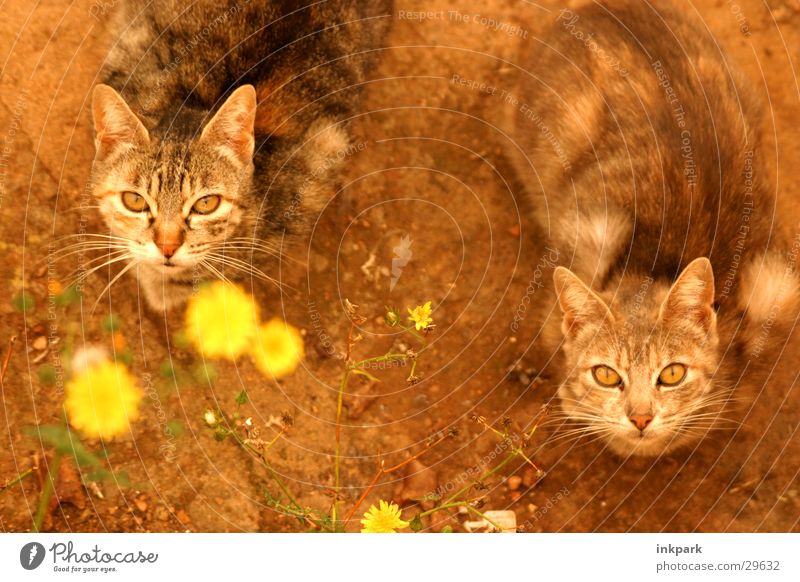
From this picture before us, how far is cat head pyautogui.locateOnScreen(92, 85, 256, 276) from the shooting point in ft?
7.16

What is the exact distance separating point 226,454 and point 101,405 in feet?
1.49

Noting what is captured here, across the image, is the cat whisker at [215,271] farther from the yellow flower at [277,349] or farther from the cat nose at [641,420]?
the cat nose at [641,420]

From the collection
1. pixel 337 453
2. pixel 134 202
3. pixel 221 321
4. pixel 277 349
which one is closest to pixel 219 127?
Result: pixel 134 202

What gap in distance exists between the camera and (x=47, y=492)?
218 centimetres

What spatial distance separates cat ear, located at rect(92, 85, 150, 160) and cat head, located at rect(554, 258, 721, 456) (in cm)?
147

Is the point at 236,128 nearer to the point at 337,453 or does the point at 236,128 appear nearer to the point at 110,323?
the point at 110,323

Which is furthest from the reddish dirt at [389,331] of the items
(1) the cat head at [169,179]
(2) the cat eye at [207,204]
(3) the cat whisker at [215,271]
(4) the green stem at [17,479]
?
(2) the cat eye at [207,204]

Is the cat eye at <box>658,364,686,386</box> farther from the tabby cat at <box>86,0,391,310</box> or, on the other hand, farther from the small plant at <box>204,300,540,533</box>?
the tabby cat at <box>86,0,391,310</box>

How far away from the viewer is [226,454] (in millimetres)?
2277

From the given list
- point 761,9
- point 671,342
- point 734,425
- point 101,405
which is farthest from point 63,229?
point 761,9
